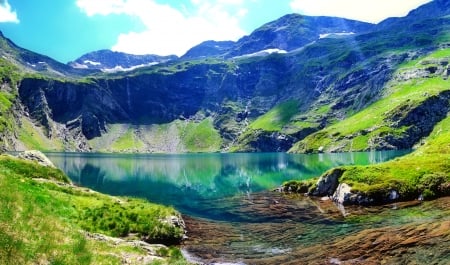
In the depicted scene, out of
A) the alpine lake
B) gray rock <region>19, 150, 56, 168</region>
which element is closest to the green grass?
the alpine lake

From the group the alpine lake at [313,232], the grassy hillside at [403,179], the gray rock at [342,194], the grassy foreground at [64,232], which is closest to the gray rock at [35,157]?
the grassy foreground at [64,232]

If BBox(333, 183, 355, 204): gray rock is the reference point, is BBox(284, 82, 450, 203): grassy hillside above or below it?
above

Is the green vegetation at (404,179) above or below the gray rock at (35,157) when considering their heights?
below

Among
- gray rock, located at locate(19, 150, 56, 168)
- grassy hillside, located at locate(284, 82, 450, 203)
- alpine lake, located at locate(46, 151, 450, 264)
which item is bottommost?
alpine lake, located at locate(46, 151, 450, 264)

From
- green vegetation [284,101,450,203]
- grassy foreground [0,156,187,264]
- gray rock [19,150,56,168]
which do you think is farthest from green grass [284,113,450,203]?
gray rock [19,150,56,168]

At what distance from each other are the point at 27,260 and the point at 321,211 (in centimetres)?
4910

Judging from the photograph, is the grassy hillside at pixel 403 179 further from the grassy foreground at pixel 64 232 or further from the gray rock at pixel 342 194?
the grassy foreground at pixel 64 232

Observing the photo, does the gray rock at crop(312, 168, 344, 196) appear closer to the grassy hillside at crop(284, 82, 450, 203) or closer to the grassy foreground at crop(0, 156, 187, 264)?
the grassy hillside at crop(284, 82, 450, 203)

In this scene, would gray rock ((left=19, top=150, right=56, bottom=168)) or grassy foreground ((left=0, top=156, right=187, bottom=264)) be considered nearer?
grassy foreground ((left=0, top=156, right=187, bottom=264))

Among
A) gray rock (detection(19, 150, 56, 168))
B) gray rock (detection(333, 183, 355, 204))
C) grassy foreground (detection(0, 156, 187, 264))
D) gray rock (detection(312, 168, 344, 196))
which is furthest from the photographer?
gray rock (detection(312, 168, 344, 196))

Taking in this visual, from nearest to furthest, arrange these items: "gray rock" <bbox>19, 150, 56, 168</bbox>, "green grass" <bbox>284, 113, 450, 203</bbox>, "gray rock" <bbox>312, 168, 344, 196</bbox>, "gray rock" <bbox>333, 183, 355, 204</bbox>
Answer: "gray rock" <bbox>19, 150, 56, 168</bbox> < "green grass" <bbox>284, 113, 450, 203</bbox> < "gray rock" <bbox>333, 183, 355, 204</bbox> < "gray rock" <bbox>312, 168, 344, 196</bbox>

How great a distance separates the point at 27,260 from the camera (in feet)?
56.5

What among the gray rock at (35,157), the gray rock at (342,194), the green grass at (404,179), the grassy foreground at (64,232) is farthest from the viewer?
the gray rock at (342,194)

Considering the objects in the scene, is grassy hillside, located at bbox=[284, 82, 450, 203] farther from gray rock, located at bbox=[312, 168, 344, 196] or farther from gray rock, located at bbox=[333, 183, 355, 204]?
gray rock, located at bbox=[333, 183, 355, 204]
